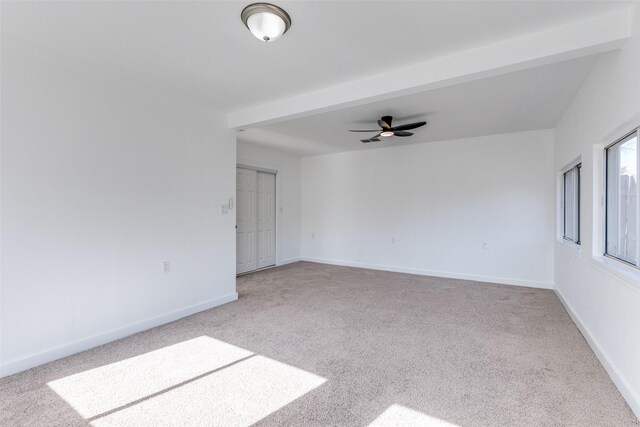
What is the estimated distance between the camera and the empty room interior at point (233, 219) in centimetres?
193

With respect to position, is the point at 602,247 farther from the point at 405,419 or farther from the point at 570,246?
the point at 405,419

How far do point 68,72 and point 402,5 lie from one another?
2.67 metres

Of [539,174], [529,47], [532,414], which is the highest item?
[529,47]

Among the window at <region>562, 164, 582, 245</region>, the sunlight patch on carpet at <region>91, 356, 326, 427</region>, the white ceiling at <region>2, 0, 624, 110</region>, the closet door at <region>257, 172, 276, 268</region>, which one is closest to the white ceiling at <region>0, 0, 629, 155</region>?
the white ceiling at <region>2, 0, 624, 110</region>

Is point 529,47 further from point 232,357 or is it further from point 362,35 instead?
point 232,357

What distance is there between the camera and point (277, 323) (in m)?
3.29

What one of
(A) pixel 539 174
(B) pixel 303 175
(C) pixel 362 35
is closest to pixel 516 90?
(C) pixel 362 35

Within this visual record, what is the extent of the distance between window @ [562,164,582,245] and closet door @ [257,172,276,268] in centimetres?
491

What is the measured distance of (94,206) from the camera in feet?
9.04

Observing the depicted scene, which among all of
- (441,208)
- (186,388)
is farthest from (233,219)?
(441,208)

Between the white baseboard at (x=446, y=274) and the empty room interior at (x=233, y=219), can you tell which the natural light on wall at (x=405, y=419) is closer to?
the empty room interior at (x=233, y=219)

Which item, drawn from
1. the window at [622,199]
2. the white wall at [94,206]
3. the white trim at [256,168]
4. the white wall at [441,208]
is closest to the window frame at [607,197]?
the window at [622,199]

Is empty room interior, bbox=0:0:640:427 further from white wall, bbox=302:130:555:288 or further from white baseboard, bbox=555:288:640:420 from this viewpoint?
white wall, bbox=302:130:555:288

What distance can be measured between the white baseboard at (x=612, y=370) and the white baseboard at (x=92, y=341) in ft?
12.2
